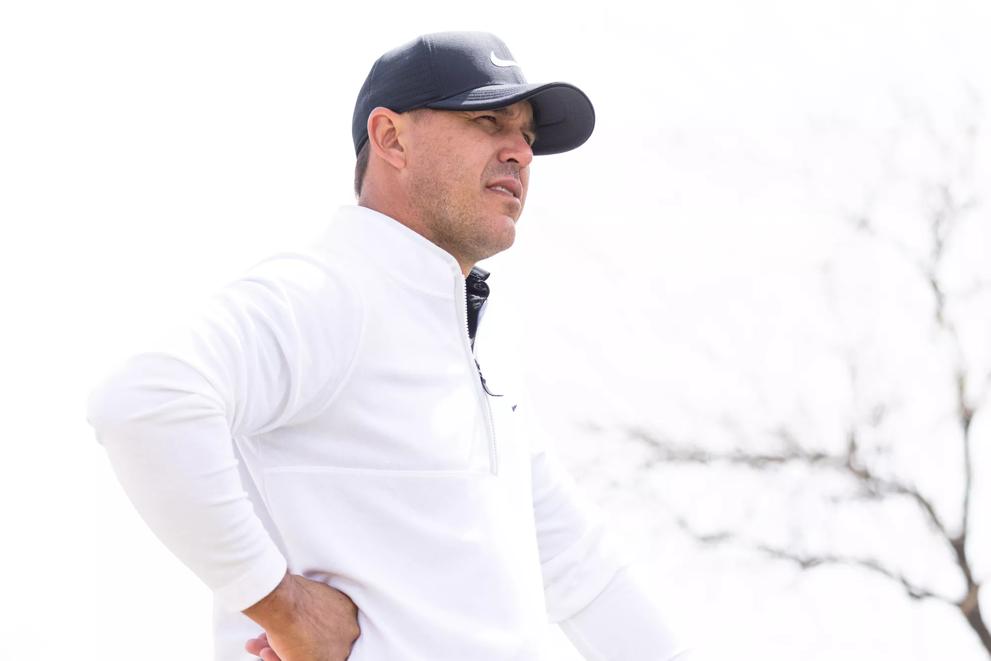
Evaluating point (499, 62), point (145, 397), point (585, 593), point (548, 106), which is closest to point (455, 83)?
point (499, 62)

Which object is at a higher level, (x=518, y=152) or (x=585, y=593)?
(x=518, y=152)

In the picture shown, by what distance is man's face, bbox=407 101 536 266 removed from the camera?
5.47 ft

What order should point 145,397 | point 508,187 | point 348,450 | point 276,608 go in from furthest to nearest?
point 508,187 < point 348,450 < point 276,608 < point 145,397

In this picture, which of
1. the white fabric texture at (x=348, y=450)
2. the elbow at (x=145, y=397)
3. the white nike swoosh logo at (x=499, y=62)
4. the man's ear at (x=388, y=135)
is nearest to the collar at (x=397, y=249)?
the white fabric texture at (x=348, y=450)

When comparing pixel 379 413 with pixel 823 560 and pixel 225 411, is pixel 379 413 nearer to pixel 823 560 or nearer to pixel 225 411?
pixel 225 411

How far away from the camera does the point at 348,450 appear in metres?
1.42

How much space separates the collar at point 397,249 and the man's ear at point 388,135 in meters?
0.12

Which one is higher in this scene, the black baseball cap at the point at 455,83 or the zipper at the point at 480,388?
the black baseball cap at the point at 455,83

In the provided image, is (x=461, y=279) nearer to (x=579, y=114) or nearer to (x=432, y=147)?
(x=432, y=147)

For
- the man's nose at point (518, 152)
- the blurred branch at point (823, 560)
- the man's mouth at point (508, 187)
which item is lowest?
the blurred branch at point (823, 560)

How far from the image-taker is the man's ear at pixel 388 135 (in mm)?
1703

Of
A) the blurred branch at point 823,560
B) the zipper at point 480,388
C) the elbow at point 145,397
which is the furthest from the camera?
the blurred branch at point 823,560

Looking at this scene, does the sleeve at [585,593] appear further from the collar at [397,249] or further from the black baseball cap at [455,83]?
the black baseball cap at [455,83]

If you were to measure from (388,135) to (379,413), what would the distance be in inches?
19.6
